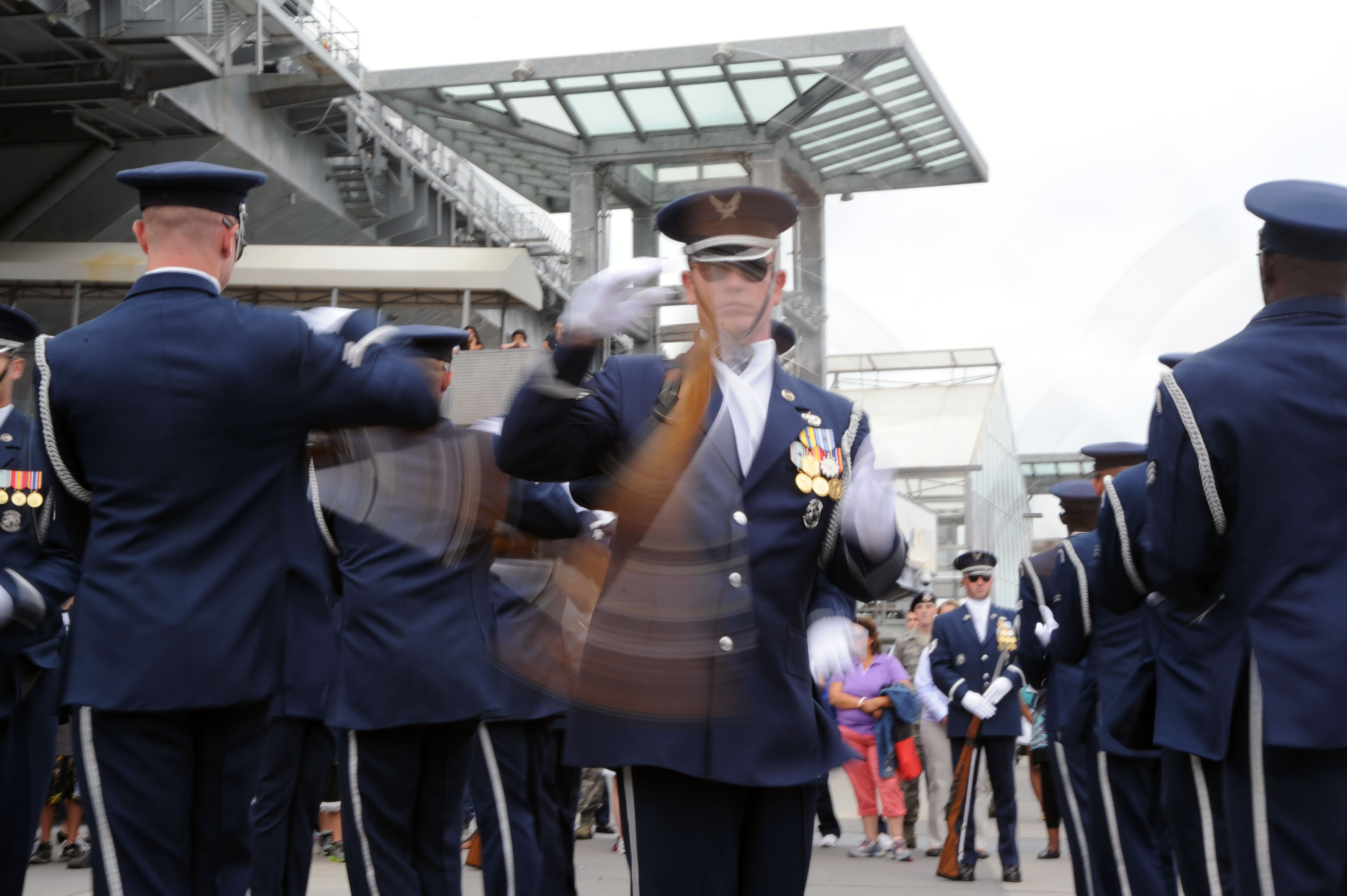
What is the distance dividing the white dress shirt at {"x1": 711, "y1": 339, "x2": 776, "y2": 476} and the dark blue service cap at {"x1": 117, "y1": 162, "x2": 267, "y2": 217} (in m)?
1.16

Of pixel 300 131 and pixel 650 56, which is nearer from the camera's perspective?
pixel 650 56

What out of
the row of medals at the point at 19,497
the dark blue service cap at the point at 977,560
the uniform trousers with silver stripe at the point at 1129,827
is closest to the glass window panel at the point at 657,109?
the dark blue service cap at the point at 977,560

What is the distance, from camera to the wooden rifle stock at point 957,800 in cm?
877

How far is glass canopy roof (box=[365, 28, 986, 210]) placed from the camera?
262cm

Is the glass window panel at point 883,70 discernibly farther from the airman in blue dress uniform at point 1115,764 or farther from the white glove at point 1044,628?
the white glove at point 1044,628

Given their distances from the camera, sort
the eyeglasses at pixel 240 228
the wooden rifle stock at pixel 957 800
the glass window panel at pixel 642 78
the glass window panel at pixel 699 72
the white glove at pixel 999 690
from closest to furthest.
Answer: the glass window panel at pixel 699 72 < the eyeglasses at pixel 240 228 < the glass window panel at pixel 642 78 < the wooden rifle stock at pixel 957 800 < the white glove at pixel 999 690

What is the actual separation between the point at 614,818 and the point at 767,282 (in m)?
9.50

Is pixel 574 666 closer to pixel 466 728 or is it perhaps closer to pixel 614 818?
pixel 466 728

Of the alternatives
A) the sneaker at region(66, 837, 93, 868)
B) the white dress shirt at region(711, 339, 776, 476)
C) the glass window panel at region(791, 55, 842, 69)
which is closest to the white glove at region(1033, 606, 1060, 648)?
the white dress shirt at region(711, 339, 776, 476)

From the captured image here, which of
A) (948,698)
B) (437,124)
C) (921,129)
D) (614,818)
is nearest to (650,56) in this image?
(921,129)

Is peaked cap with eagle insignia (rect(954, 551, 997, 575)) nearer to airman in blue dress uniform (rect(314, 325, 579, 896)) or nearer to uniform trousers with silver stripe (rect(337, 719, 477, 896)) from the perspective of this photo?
airman in blue dress uniform (rect(314, 325, 579, 896))

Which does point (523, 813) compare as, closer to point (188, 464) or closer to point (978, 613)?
point (188, 464)

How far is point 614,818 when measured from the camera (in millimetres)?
11422

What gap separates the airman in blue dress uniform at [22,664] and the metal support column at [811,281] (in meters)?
2.43
